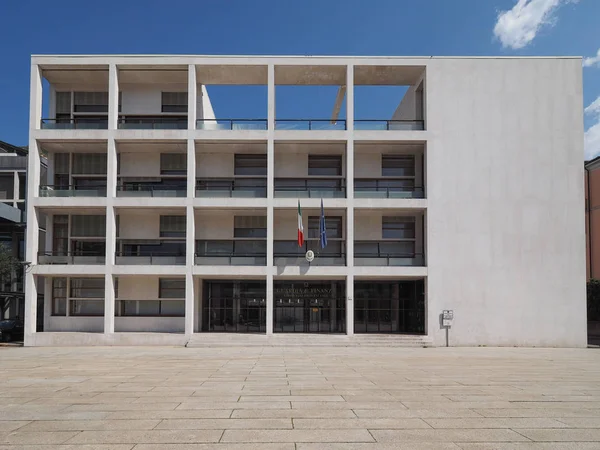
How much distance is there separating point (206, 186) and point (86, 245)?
8820 mm

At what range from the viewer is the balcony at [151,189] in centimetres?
3216

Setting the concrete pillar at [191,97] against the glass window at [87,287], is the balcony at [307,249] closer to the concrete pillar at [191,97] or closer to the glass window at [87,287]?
the concrete pillar at [191,97]

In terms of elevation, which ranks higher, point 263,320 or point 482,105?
point 482,105

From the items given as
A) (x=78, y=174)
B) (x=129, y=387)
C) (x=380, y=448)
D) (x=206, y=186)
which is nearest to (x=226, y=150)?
(x=206, y=186)

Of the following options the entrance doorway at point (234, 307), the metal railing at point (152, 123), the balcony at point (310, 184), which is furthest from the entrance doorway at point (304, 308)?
the metal railing at point (152, 123)

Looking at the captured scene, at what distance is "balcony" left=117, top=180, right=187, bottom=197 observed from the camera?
105 ft

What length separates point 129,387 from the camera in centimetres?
1475

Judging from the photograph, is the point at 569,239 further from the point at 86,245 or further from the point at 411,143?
the point at 86,245

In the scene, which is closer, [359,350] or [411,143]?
[359,350]

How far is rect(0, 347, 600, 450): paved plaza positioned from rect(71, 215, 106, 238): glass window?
12990mm

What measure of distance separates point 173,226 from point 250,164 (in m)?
6.56

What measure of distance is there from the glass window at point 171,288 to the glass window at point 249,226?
190 inches

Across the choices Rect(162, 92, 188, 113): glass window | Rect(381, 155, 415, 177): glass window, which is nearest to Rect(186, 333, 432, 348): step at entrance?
Rect(381, 155, 415, 177): glass window

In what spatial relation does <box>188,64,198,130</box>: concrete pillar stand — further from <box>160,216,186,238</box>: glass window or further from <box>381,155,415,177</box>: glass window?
<box>381,155,415,177</box>: glass window
